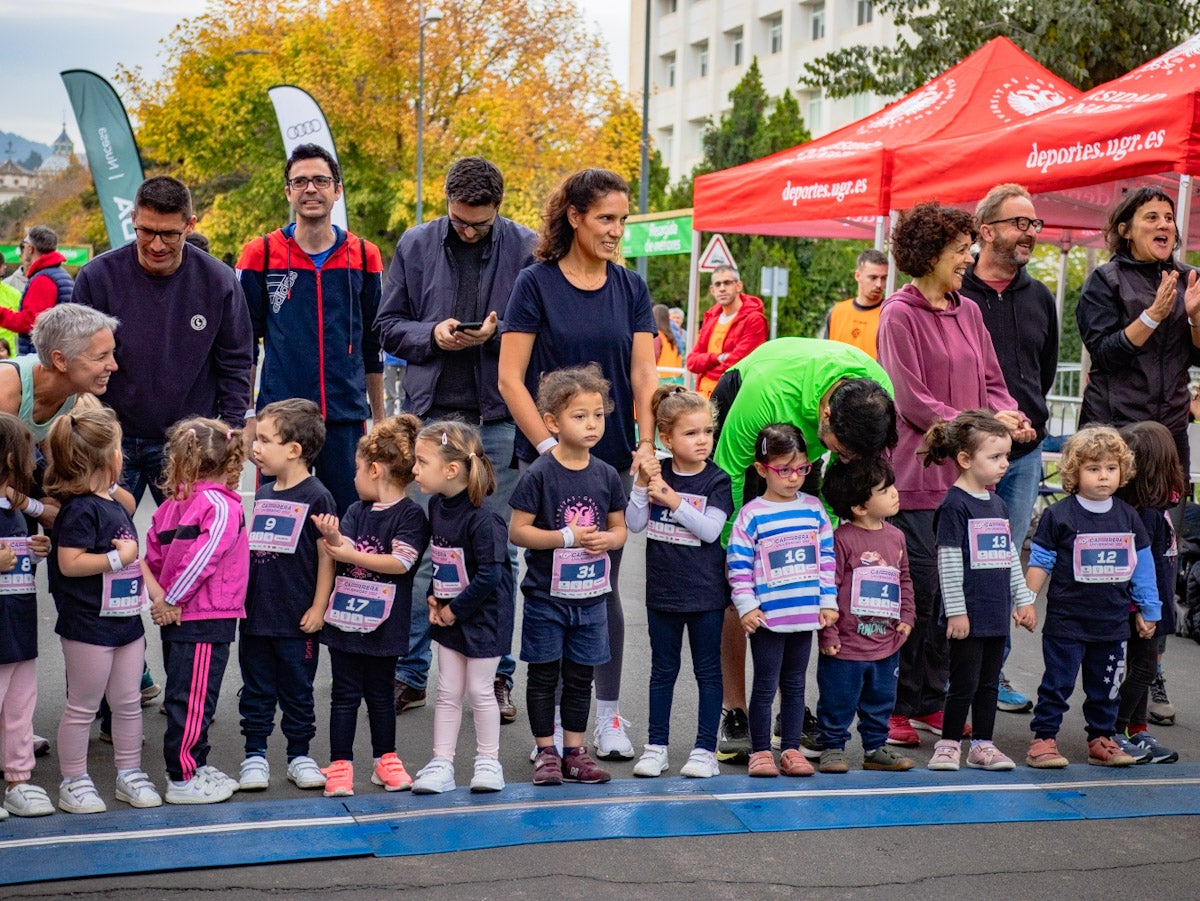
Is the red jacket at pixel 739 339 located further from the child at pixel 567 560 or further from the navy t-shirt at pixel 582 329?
the child at pixel 567 560

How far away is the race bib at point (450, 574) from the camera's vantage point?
14.9 ft

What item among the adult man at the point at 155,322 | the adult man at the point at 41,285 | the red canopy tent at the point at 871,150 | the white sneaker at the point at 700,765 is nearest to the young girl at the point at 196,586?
the adult man at the point at 155,322

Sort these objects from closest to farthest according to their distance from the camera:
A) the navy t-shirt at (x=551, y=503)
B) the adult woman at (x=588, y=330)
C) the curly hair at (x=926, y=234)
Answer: the navy t-shirt at (x=551, y=503)
the adult woman at (x=588, y=330)
the curly hair at (x=926, y=234)

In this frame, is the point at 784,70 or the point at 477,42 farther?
the point at 784,70


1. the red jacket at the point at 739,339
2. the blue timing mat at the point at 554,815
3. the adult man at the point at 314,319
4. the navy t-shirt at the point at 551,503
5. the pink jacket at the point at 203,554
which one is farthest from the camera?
the red jacket at the point at 739,339

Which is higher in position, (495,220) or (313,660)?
(495,220)

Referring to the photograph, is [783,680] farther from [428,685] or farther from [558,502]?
[428,685]

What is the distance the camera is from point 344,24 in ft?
108

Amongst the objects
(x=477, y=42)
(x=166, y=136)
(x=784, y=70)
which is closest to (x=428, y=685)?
(x=477, y=42)

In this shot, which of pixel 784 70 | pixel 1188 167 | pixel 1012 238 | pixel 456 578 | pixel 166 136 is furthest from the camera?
pixel 784 70

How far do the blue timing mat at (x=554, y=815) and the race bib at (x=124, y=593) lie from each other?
0.61m

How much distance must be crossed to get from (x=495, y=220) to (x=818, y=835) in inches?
107

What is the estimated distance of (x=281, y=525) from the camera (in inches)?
179

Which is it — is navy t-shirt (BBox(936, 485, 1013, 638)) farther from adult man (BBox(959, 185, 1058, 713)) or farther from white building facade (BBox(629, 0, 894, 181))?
white building facade (BBox(629, 0, 894, 181))
